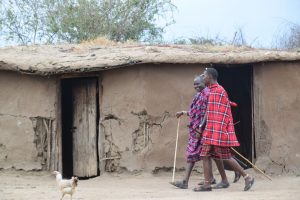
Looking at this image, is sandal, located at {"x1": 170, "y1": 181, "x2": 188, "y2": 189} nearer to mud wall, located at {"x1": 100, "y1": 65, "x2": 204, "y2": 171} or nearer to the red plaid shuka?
the red plaid shuka

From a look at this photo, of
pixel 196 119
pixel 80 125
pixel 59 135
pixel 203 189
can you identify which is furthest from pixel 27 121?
pixel 203 189

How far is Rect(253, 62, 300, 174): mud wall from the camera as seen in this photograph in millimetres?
9750

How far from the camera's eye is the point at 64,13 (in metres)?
20.0

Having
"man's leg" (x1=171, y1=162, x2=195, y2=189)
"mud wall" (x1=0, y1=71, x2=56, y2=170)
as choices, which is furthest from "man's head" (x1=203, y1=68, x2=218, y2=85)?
"mud wall" (x1=0, y1=71, x2=56, y2=170)

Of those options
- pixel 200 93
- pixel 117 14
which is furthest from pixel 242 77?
pixel 117 14

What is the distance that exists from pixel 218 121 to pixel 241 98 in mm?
4458

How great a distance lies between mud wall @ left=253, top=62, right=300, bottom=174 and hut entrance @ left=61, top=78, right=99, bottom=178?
107 inches

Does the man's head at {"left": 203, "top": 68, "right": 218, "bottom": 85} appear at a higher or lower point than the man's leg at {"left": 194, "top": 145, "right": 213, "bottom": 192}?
higher

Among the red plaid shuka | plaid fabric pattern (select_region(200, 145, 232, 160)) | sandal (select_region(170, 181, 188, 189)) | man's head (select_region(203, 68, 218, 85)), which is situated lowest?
sandal (select_region(170, 181, 188, 189))

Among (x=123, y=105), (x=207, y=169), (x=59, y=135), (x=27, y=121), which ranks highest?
(x=123, y=105)

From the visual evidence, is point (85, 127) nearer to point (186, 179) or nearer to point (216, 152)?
point (186, 179)

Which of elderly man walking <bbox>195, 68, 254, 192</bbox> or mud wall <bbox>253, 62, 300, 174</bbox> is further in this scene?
mud wall <bbox>253, 62, 300, 174</bbox>

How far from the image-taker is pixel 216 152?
24.4ft

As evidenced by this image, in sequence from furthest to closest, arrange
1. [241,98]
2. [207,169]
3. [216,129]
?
[241,98] < [207,169] < [216,129]
